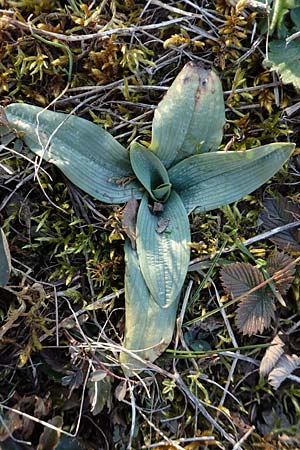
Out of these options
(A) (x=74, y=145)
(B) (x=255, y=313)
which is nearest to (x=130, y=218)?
(A) (x=74, y=145)

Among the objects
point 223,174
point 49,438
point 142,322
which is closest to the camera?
point 49,438

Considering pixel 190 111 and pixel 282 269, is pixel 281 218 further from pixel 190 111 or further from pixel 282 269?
pixel 190 111

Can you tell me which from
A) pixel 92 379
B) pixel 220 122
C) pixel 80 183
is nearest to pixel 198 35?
pixel 220 122

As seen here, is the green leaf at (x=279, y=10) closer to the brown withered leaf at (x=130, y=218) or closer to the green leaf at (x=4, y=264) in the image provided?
the brown withered leaf at (x=130, y=218)

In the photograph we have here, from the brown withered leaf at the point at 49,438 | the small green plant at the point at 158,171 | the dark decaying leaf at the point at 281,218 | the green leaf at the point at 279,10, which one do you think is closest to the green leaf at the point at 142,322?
the small green plant at the point at 158,171

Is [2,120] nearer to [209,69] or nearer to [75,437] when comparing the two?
[209,69]

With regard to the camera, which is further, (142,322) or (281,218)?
(281,218)

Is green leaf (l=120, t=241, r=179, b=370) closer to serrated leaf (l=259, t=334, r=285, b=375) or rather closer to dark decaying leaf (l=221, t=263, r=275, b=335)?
dark decaying leaf (l=221, t=263, r=275, b=335)
